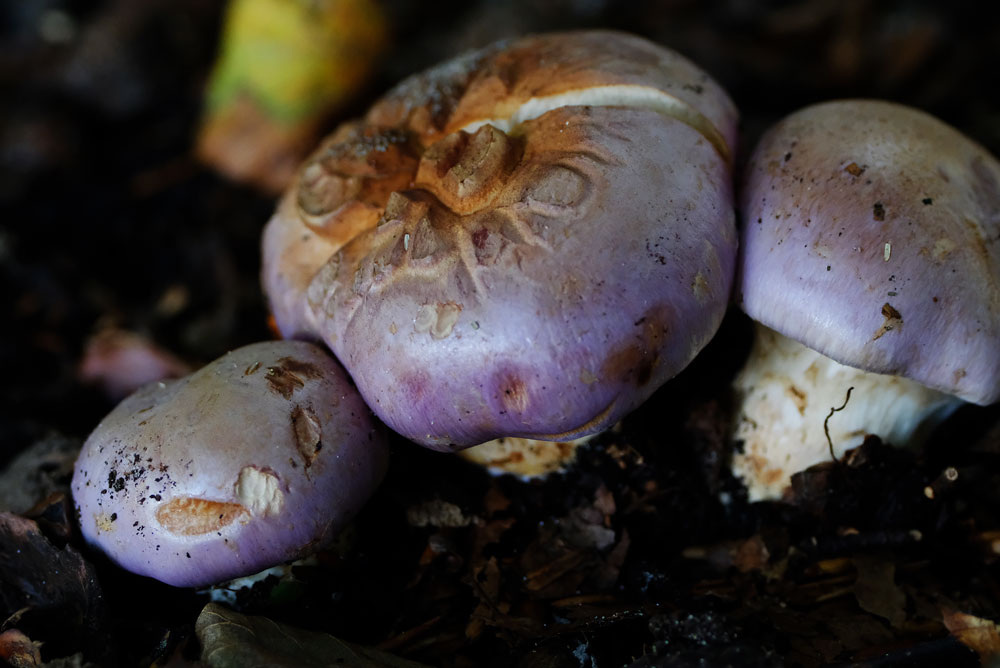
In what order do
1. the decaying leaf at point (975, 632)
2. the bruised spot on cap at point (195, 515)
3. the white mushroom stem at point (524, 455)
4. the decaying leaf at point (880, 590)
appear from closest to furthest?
the bruised spot on cap at point (195, 515) < the decaying leaf at point (975, 632) < the decaying leaf at point (880, 590) < the white mushroom stem at point (524, 455)

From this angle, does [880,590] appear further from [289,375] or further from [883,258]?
[289,375]

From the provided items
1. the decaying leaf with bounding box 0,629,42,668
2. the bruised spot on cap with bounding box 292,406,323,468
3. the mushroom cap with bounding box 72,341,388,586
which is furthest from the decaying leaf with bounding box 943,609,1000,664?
the decaying leaf with bounding box 0,629,42,668

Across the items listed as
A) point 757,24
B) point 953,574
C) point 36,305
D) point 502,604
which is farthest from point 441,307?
point 757,24

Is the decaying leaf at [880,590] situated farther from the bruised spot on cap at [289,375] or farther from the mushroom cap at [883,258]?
the bruised spot on cap at [289,375]

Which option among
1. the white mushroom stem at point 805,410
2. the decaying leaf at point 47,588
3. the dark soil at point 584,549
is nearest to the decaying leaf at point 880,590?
the dark soil at point 584,549

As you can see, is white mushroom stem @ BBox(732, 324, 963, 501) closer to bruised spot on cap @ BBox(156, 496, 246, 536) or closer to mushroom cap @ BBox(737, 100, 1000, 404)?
mushroom cap @ BBox(737, 100, 1000, 404)

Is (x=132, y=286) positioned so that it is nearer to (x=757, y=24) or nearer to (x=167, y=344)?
(x=167, y=344)

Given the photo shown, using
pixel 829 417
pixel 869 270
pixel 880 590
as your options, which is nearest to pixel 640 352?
pixel 869 270
